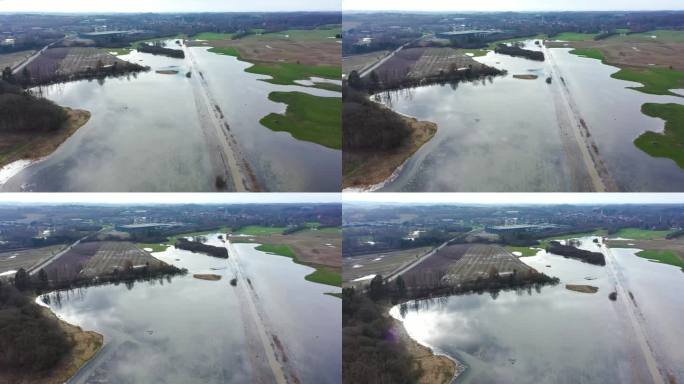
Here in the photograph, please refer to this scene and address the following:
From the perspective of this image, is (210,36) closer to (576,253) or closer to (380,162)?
(380,162)

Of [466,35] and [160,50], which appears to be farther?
[160,50]

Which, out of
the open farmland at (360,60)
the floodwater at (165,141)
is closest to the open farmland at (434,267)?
the floodwater at (165,141)

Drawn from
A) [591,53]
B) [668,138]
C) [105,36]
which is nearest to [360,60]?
[591,53]

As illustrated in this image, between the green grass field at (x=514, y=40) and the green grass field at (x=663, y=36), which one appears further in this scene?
the green grass field at (x=663, y=36)

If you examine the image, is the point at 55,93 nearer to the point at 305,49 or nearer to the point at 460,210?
the point at 305,49

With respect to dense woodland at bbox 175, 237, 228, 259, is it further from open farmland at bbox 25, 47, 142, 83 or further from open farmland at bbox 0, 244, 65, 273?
open farmland at bbox 25, 47, 142, 83

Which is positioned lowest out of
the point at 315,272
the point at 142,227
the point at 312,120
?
the point at 315,272

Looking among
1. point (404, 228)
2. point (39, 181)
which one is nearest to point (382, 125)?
point (404, 228)

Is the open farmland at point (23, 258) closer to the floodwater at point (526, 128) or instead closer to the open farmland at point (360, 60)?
the floodwater at point (526, 128)
